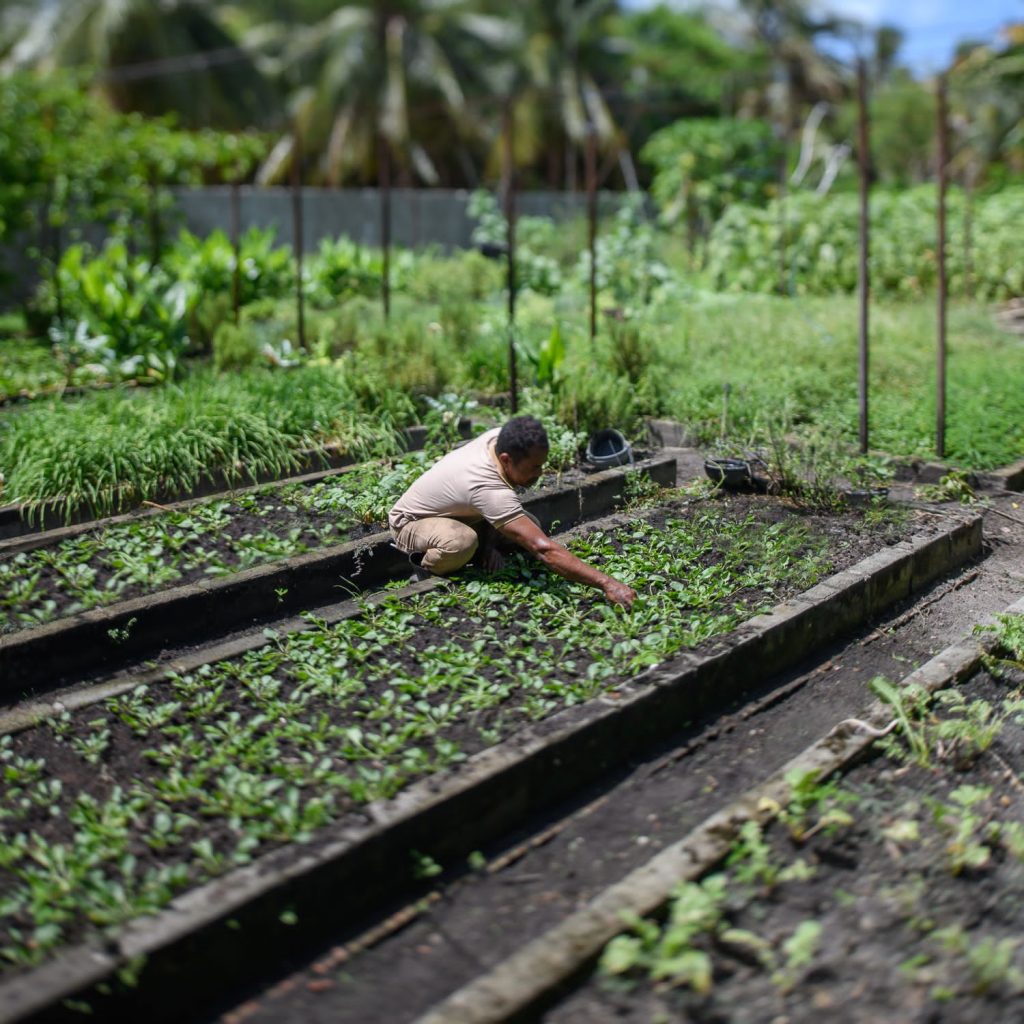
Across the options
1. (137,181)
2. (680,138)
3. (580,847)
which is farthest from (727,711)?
(680,138)

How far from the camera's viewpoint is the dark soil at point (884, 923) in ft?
9.84

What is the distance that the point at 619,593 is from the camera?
517 cm

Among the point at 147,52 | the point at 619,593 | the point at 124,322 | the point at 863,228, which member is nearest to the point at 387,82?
the point at 147,52

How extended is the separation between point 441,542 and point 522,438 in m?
0.64

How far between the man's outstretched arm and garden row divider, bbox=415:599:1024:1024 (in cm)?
113

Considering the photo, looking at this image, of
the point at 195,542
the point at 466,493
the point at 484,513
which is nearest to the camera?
the point at 484,513

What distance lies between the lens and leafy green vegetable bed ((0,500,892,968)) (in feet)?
11.3

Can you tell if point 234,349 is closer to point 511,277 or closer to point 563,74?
point 511,277

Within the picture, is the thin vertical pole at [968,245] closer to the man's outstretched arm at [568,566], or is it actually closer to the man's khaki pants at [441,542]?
the man's khaki pants at [441,542]

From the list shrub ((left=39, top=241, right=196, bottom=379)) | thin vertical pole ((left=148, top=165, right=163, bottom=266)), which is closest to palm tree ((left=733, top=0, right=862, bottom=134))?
thin vertical pole ((left=148, top=165, right=163, bottom=266))

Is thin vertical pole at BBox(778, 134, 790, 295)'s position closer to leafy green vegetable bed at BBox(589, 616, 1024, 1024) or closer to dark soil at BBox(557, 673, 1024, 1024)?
leafy green vegetable bed at BBox(589, 616, 1024, 1024)

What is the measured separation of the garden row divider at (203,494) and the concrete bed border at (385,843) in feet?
10.1

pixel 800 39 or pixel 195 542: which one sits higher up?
pixel 800 39

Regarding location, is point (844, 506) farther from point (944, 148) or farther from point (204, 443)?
point (204, 443)
